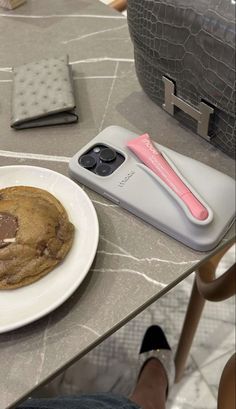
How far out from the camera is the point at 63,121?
555 millimetres

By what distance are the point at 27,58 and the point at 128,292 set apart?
40 centimetres

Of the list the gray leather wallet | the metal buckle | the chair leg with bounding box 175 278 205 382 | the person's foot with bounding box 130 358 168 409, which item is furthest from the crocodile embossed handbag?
the person's foot with bounding box 130 358 168 409

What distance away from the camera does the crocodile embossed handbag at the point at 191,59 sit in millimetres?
430

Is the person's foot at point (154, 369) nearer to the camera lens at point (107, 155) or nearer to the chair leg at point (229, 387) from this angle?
the chair leg at point (229, 387)

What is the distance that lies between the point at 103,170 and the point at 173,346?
0.63m

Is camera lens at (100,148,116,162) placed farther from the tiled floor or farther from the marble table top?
the tiled floor

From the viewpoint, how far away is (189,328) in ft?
2.83

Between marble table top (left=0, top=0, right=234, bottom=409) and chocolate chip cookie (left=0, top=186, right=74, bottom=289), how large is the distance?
40 mm

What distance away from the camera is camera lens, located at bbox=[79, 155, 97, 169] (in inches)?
19.3

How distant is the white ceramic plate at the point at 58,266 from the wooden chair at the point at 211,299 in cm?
15

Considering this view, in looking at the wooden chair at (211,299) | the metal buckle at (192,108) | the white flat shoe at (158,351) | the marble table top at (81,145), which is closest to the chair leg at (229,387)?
the wooden chair at (211,299)

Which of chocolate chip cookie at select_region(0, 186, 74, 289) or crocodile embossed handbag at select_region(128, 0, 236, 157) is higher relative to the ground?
crocodile embossed handbag at select_region(128, 0, 236, 157)

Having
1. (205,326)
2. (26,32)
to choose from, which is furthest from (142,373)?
(26,32)

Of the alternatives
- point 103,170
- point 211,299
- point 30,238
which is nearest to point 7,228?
point 30,238
